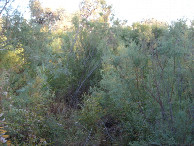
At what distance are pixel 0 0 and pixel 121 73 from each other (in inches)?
137

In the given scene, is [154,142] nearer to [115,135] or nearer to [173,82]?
[173,82]

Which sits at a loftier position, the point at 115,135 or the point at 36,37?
the point at 36,37

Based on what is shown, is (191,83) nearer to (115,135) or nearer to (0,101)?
(115,135)

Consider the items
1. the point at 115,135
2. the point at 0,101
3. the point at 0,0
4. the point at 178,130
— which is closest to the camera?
the point at 178,130

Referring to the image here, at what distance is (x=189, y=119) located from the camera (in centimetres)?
319

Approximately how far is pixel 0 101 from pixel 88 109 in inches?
76.7

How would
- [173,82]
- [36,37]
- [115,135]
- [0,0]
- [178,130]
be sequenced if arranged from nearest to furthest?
[178,130] < [173,82] < [115,135] < [0,0] < [36,37]

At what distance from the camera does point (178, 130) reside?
3154mm

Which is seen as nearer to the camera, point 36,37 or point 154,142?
point 154,142

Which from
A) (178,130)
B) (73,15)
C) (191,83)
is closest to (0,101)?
(178,130)

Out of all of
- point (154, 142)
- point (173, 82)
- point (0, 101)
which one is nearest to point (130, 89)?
point (173, 82)

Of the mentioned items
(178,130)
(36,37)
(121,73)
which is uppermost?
(36,37)

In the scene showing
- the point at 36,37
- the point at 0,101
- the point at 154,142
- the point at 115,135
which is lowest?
the point at 115,135

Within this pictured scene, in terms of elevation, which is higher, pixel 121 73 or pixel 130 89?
pixel 121 73
